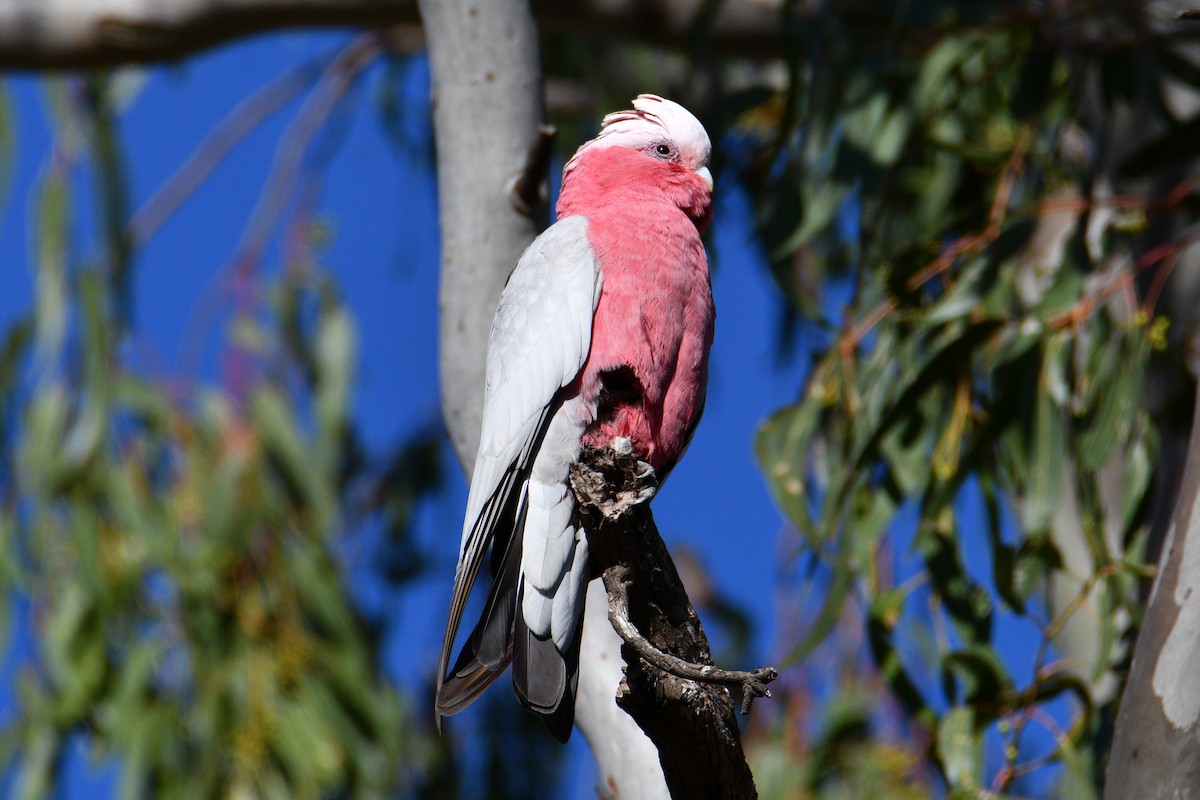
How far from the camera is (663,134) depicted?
2201 mm

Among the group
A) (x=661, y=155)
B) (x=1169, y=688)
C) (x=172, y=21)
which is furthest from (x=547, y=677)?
(x=172, y=21)

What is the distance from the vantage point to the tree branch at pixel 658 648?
152 centimetres

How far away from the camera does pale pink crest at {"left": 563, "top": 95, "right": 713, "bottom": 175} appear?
7.22 ft

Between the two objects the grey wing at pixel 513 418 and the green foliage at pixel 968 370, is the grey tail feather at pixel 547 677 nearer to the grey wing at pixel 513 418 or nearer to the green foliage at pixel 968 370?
the grey wing at pixel 513 418

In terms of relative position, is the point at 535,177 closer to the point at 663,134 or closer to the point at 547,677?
the point at 663,134

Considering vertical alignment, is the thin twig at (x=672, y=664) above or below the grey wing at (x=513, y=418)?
below

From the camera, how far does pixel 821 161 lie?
2.80 m

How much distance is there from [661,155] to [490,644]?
83 cm

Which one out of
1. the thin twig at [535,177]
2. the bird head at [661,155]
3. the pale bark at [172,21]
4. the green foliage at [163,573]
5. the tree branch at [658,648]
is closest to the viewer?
the tree branch at [658,648]

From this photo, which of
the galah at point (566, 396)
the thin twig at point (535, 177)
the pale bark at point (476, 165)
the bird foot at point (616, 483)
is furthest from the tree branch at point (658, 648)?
the thin twig at point (535, 177)

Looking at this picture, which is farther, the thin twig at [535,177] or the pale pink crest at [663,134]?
the pale pink crest at [663,134]

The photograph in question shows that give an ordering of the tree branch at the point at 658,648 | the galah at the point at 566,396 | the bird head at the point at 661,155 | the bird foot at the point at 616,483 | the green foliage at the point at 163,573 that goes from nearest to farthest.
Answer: the tree branch at the point at 658,648 → the bird foot at the point at 616,483 → the galah at the point at 566,396 → the bird head at the point at 661,155 → the green foliage at the point at 163,573

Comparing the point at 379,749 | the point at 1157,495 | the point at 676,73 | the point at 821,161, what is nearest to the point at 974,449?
the point at 1157,495

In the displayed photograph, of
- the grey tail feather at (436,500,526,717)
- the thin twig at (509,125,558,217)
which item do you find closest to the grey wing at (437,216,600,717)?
the grey tail feather at (436,500,526,717)
